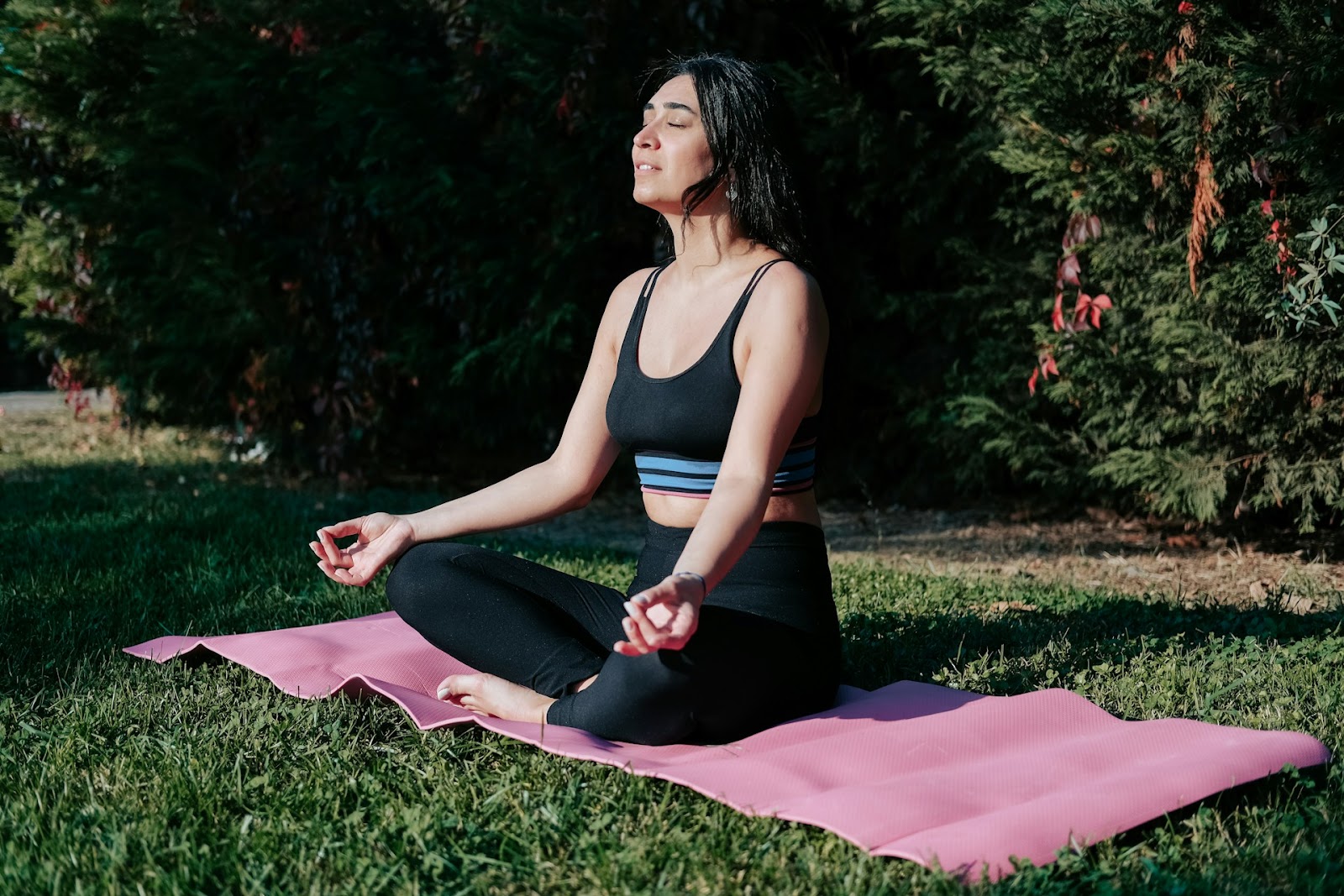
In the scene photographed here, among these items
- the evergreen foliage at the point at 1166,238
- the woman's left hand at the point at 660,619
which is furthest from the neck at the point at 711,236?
the evergreen foliage at the point at 1166,238

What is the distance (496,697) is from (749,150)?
1353 mm

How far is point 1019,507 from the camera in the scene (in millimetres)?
6504

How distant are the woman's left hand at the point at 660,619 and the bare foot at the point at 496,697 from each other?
0.63 meters

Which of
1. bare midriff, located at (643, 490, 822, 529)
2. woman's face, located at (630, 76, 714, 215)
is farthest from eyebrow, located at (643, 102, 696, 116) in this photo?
bare midriff, located at (643, 490, 822, 529)

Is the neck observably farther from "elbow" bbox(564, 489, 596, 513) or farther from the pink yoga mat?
the pink yoga mat

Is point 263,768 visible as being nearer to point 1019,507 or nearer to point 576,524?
point 576,524

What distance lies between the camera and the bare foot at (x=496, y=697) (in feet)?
9.47

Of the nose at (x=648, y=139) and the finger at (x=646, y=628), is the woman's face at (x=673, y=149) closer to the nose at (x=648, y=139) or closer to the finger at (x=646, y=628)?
the nose at (x=648, y=139)

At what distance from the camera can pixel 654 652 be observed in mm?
2576

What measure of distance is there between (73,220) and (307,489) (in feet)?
10.3

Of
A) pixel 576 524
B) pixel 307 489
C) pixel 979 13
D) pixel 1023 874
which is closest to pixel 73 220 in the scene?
pixel 307 489

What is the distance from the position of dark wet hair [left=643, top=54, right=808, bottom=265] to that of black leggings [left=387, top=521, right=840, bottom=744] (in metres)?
0.69

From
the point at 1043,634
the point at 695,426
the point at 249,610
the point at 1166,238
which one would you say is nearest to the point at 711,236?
the point at 695,426

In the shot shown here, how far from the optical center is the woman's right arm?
124 inches
